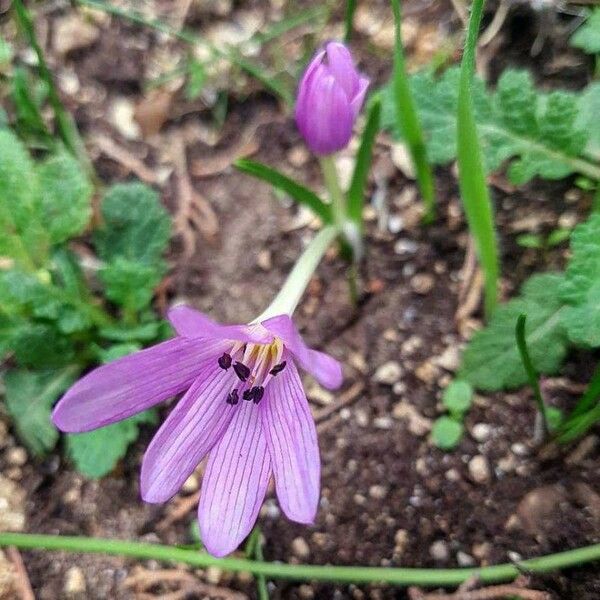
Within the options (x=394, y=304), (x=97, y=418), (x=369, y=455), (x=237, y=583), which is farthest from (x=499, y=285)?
(x=97, y=418)

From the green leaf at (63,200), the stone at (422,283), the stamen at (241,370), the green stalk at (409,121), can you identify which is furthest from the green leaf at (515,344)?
the green leaf at (63,200)

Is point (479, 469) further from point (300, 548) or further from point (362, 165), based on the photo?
point (362, 165)

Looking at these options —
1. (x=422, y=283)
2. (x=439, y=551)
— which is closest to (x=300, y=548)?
(x=439, y=551)

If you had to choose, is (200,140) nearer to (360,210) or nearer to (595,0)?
(360,210)

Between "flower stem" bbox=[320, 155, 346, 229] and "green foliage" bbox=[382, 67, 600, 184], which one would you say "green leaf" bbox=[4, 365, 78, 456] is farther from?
"green foliage" bbox=[382, 67, 600, 184]

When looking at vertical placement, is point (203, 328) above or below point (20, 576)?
above

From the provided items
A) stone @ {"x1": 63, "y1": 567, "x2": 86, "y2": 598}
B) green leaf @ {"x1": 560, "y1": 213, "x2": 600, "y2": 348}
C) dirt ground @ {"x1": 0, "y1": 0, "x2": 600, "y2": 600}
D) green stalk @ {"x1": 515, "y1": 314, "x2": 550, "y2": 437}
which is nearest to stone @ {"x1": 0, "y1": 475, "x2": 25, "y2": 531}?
dirt ground @ {"x1": 0, "y1": 0, "x2": 600, "y2": 600}
